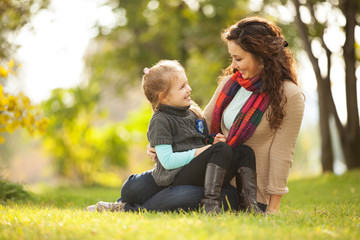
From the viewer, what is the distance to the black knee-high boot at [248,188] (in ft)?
11.4

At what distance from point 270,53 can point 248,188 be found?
44.4 inches

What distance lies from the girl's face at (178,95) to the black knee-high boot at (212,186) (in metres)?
0.61

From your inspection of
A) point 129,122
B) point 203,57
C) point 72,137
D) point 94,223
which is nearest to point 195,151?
point 94,223

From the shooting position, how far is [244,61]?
377 cm

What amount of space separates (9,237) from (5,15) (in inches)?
301

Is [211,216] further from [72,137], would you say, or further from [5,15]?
[72,137]

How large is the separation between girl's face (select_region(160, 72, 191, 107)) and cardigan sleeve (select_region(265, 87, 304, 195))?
0.81m

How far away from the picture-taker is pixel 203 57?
1520cm

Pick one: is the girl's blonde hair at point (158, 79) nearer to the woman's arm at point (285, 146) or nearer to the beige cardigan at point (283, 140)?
the beige cardigan at point (283, 140)

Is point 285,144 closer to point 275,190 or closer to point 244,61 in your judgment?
point 275,190

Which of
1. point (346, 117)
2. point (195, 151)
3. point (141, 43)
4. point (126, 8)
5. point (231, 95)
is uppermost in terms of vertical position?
point (126, 8)

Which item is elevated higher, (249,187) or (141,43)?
(141,43)

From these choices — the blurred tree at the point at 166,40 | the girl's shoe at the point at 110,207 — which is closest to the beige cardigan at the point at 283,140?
the girl's shoe at the point at 110,207

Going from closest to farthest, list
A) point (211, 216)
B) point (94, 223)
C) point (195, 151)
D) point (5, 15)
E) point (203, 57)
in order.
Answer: point (94, 223)
point (211, 216)
point (195, 151)
point (5, 15)
point (203, 57)
